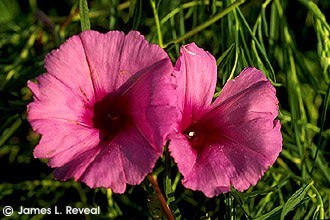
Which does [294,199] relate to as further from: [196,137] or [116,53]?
[116,53]

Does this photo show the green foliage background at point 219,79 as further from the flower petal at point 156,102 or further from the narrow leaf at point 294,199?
the flower petal at point 156,102

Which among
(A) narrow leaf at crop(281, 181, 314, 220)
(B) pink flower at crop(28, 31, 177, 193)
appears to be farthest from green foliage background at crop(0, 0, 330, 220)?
(B) pink flower at crop(28, 31, 177, 193)

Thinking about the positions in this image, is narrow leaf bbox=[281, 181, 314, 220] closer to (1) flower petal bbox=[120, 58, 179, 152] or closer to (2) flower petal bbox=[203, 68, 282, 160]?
(2) flower petal bbox=[203, 68, 282, 160]

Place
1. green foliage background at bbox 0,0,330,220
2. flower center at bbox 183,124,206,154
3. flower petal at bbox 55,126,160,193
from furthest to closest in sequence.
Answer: green foliage background at bbox 0,0,330,220 < flower center at bbox 183,124,206,154 < flower petal at bbox 55,126,160,193

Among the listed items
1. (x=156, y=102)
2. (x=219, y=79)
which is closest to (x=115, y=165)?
(x=156, y=102)

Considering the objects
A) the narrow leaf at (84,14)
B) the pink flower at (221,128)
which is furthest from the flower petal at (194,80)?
the narrow leaf at (84,14)

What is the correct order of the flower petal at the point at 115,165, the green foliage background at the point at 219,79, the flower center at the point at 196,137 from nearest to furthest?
the flower petal at the point at 115,165
the flower center at the point at 196,137
the green foliage background at the point at 219,79
